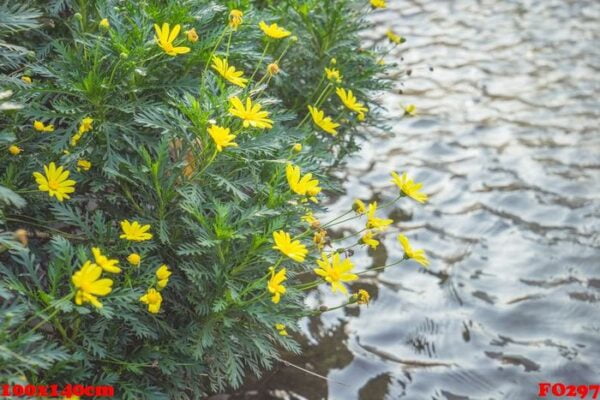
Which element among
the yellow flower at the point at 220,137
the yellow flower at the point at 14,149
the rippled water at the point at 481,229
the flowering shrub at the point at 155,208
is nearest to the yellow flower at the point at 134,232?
the flowering shrub at the point at 155,208

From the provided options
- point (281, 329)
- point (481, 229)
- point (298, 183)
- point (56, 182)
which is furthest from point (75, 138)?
point (481, 229)

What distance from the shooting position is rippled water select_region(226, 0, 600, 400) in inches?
97.0

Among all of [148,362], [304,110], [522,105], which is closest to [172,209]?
[148,362]

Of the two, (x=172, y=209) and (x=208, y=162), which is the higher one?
(x=208, y=162)

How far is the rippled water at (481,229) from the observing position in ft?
8.09

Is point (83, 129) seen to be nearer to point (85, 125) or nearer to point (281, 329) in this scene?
point (85, 125)

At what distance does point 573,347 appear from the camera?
2594 mm

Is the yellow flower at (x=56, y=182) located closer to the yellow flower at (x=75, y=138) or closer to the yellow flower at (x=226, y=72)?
the yellow flower at (x=75, y=138)

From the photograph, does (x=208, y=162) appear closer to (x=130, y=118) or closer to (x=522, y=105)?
(x=130, y=118)

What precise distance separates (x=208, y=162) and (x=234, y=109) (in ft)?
0.52

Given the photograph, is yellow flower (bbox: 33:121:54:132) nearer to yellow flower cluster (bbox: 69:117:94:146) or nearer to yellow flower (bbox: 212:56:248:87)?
yellow flower cluster (bbox: 69:117:94:146)

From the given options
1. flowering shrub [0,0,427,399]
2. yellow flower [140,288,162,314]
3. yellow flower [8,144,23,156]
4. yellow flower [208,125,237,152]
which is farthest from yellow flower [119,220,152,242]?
yellow flower [8,144,23,156]

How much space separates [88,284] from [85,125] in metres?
0.52

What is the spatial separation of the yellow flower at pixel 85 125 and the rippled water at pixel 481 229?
41.7 inches
